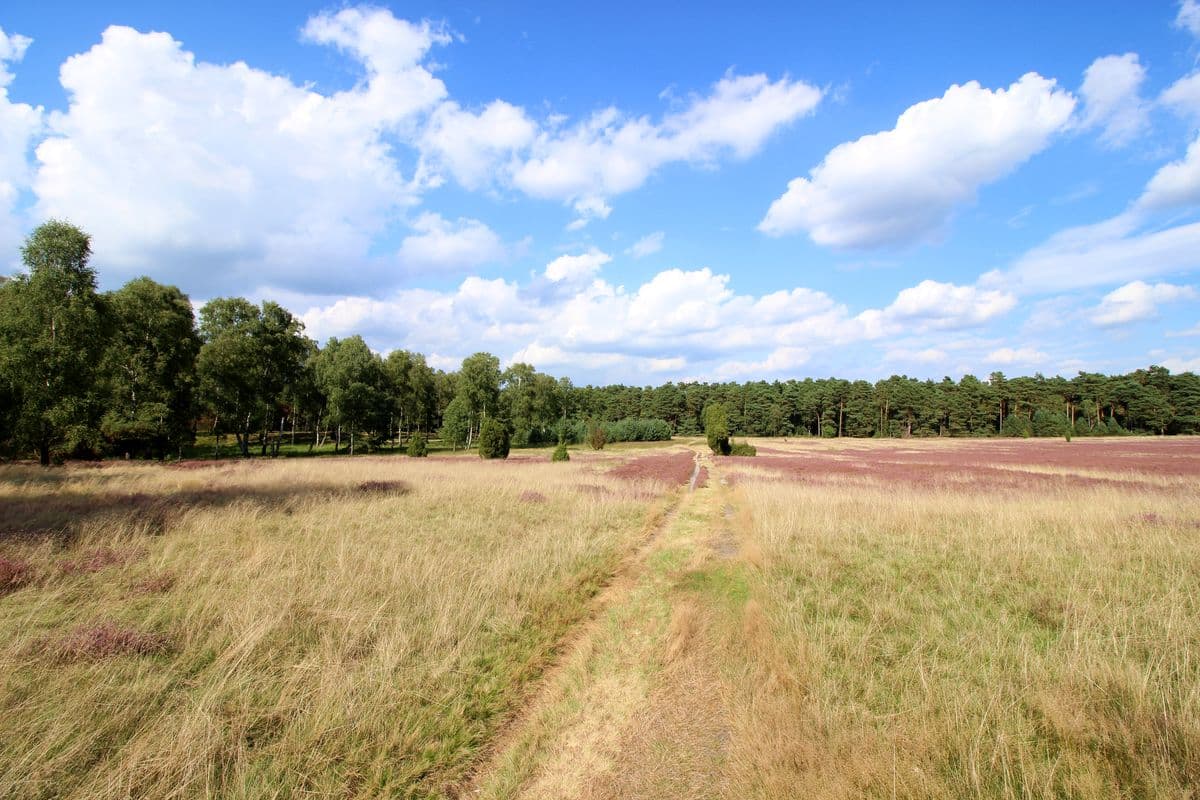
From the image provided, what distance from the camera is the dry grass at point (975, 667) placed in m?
3.58

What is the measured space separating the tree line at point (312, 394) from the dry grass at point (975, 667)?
36.2 meters

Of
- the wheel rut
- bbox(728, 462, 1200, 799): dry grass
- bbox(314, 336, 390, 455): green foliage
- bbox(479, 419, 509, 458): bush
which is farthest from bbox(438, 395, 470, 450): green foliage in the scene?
the wheel rut

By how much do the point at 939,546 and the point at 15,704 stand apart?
14127 millimetres

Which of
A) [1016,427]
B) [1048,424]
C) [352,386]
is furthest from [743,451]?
[1048,424]

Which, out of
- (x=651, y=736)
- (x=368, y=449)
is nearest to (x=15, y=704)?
(x=651, y=736)

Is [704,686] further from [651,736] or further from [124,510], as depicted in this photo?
[124,510]

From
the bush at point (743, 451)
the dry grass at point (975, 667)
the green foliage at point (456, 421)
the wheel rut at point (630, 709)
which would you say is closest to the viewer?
the dry grass at point (975, 667)

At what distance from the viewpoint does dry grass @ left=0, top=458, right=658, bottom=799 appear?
12.0 ft

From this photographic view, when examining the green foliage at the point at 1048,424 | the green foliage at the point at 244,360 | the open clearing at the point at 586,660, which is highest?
the green foliage at the point at 244,360

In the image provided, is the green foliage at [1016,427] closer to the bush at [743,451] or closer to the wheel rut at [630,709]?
the bush at [743,451]

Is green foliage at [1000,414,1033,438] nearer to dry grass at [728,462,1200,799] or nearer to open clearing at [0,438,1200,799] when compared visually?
open clearing at [0,438,1200,799]

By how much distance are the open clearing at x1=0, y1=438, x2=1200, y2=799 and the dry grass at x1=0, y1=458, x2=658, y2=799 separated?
32 mm

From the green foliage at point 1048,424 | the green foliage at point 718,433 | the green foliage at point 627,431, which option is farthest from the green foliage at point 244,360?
the green foliage at point 1048,424

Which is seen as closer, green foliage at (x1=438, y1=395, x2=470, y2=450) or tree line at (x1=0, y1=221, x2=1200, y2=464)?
tree line at (x1=0, y1=221, x2=1200, y2=464)
